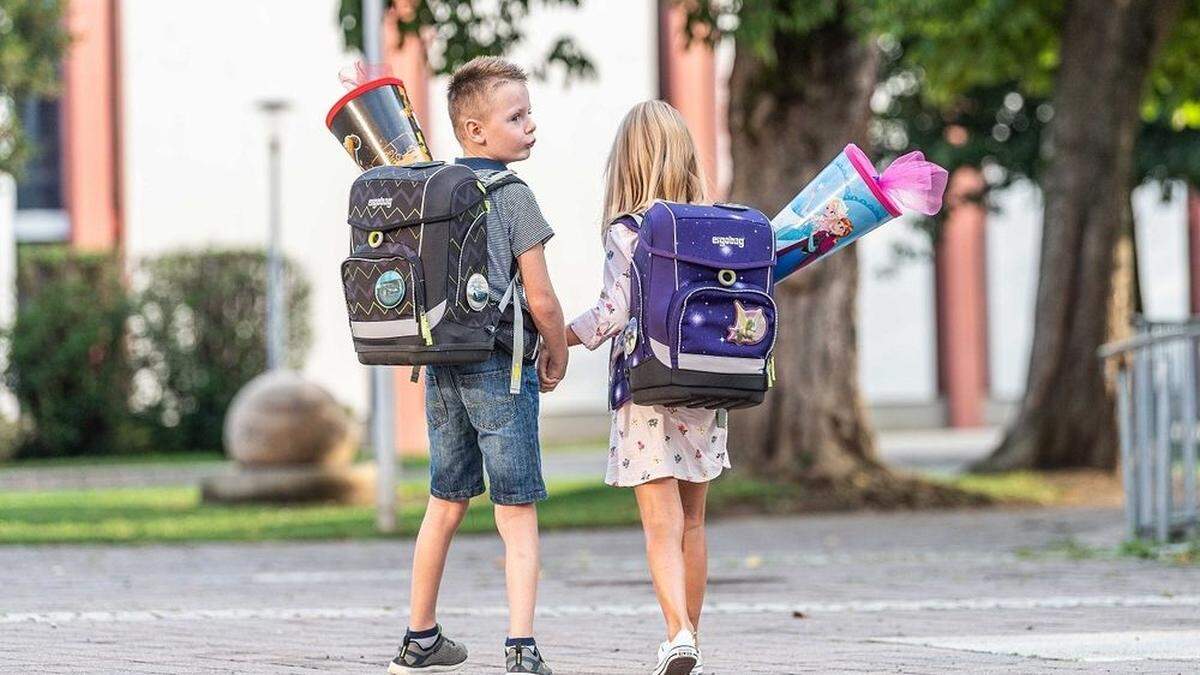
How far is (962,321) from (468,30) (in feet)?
62.9

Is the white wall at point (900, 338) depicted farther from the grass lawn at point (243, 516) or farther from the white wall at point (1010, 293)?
the grass lawn at point (243, 516)

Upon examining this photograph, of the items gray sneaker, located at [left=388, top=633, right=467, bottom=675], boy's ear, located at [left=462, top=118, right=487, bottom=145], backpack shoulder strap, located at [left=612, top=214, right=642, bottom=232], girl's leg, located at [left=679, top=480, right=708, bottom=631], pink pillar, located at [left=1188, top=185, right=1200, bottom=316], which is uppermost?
pink pillar, located at [left=1188, top=185, right=1200, bottom=316]

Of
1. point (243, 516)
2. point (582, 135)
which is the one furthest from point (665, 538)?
point (582, 135)

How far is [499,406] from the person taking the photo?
17.8ft

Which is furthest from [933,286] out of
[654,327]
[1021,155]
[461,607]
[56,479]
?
[654,327]

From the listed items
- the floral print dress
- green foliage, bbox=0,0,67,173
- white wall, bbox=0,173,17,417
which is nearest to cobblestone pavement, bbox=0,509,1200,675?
the floral print dress

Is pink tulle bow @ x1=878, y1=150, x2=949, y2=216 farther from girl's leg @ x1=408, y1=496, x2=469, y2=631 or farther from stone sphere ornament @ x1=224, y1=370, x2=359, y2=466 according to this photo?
stone sphere ornament @ x1=224, y1=370, x2=359, y2=466

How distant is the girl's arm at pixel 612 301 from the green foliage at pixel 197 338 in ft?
60.8

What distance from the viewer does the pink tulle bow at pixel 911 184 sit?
5656 mm

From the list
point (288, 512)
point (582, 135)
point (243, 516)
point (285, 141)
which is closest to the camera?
point (243, 516)

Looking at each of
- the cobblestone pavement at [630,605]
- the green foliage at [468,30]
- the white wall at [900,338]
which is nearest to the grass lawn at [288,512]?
the cobblestone pavement at [630,605]

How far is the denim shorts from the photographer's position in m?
5.43

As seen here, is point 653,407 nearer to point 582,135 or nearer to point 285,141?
point 285,141

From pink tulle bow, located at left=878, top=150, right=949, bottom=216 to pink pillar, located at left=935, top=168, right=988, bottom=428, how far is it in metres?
25.7
